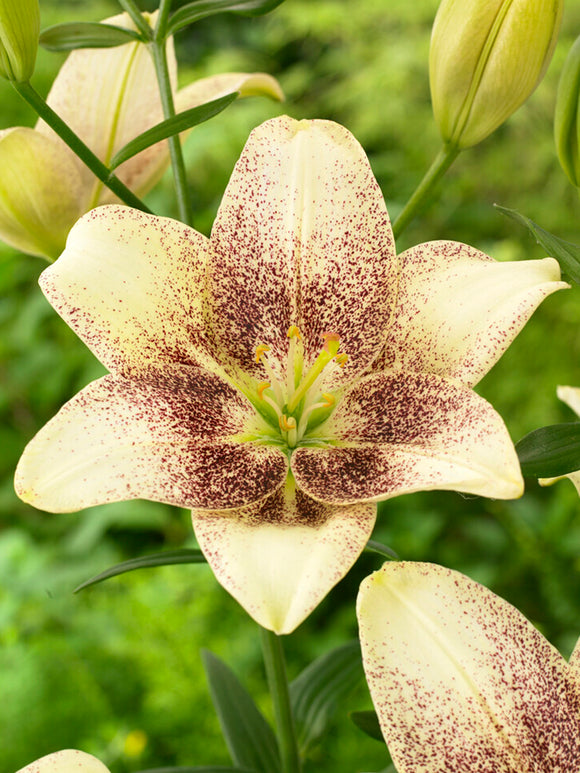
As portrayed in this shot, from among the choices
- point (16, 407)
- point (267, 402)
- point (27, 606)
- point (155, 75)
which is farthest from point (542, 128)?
point (267, 402)

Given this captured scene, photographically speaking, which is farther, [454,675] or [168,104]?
[168,104]

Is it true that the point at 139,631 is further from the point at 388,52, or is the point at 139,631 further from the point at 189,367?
the point at 388,52

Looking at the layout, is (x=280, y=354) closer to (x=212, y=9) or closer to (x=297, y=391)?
(x=297, y=391)

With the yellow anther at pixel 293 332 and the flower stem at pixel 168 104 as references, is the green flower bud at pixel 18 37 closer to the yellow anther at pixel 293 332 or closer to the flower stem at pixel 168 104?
the flower stem at pixel 168 104

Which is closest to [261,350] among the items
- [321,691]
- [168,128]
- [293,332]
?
[293,332]

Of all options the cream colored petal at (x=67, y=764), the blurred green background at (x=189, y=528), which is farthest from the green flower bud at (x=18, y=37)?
the blurred green background at (x=189, y=528)
